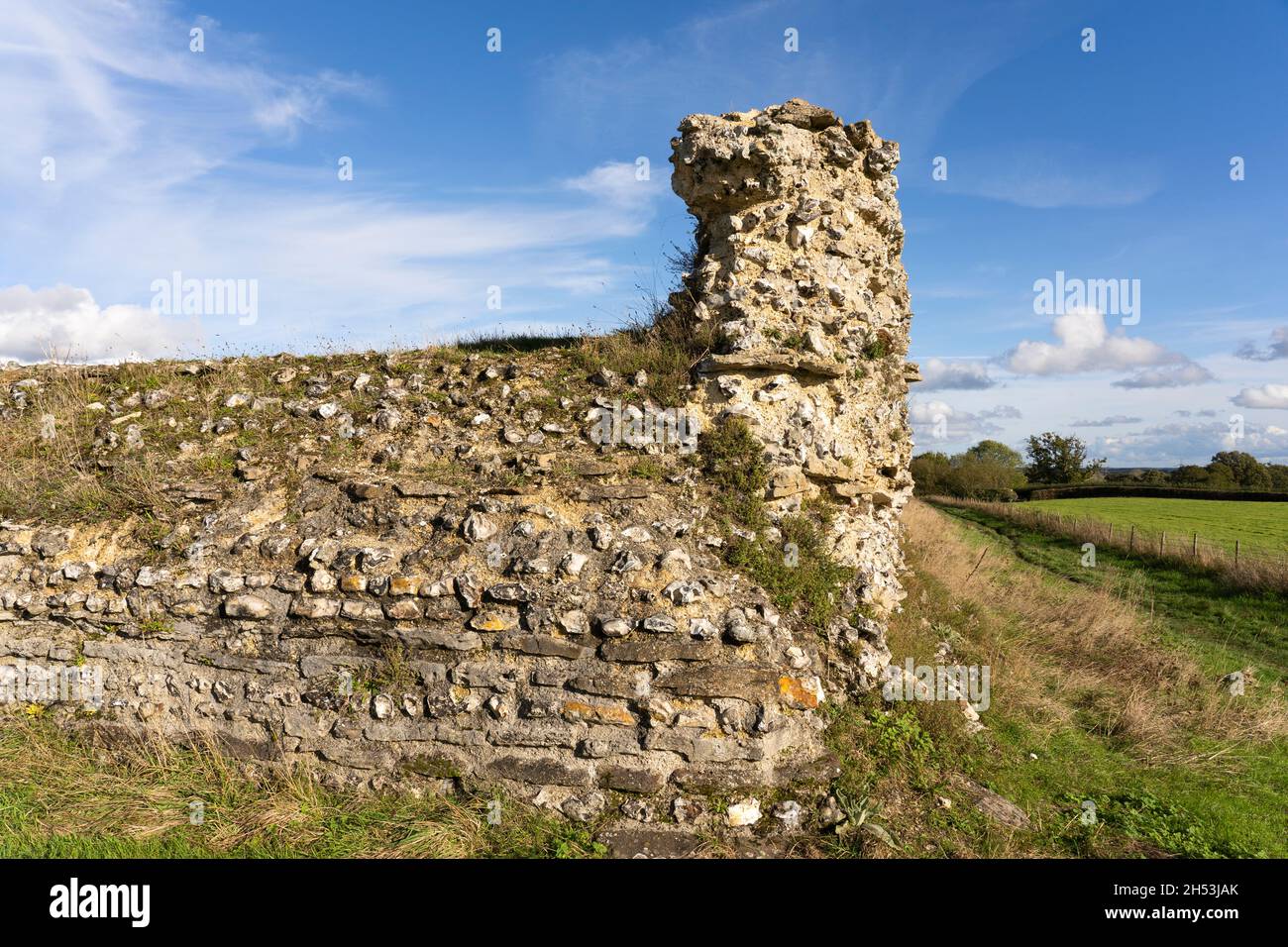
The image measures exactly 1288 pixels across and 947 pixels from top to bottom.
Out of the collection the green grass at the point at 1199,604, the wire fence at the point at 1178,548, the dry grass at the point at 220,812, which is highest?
the wire fence at the point at 1178,548

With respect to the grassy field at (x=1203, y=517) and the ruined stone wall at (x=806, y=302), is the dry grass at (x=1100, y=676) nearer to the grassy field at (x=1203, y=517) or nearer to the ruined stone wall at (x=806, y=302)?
the ruined stone wall at (x=806, y=302)

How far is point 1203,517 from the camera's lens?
88.9 feet

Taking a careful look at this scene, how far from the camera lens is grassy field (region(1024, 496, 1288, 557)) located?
842 inches

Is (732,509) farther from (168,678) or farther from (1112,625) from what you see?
(1112,625)

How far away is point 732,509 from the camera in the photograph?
6324 mm

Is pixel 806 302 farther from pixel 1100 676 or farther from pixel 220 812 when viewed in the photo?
pixel 220 812

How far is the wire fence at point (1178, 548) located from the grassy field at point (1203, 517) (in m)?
0.49

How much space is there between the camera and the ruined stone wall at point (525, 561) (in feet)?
17.1

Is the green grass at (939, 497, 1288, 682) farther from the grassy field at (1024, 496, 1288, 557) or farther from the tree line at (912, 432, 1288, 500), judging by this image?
the tree line at (912, 432, 1288, 500)

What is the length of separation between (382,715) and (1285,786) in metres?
8.40

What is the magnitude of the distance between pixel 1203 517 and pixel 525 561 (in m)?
31.7

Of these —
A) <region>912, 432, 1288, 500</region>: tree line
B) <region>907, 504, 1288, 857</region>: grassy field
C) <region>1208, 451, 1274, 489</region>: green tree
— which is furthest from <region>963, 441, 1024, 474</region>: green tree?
<region>907, 504, 1288, 857</region>: grassy field

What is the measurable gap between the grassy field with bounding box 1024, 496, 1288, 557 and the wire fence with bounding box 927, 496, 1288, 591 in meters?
0.49

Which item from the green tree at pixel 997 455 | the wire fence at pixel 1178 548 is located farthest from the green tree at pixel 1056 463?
the wire fence at pixel 1178 548
